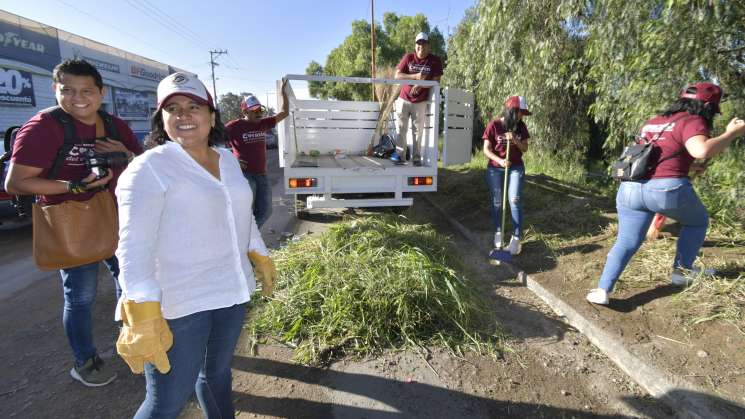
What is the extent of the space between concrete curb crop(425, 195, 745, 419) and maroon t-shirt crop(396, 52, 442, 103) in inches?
143

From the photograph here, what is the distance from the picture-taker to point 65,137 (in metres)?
2.27

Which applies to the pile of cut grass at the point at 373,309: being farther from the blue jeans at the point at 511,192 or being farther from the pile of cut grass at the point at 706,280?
the pile of cut grass at the point at 706,280

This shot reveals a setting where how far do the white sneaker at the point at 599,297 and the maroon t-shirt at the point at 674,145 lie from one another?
3.33ft

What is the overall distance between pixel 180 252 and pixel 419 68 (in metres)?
5.26

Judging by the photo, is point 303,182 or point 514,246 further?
point 303,182

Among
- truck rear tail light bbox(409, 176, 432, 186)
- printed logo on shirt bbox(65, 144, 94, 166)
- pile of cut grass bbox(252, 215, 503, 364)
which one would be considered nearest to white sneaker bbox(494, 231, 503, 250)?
pile of cut grass bbox(252, 215, 503, 364)

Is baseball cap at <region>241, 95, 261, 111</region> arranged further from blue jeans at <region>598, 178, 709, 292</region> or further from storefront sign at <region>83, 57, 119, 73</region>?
storefront sign at <region>83, 57, 119, 73</region>

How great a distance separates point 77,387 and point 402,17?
27.6 meters

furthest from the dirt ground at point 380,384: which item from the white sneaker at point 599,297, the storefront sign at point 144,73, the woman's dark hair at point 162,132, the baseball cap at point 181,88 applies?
the storefront sign at point 144,73

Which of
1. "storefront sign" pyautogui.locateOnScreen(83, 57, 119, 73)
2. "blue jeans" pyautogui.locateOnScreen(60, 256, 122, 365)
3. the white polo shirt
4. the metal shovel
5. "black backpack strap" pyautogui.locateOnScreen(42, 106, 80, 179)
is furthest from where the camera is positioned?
"storefront sign" pyautogui.locateOnScreen(83, 57, 119, 73)

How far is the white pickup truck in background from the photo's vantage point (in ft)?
17.1

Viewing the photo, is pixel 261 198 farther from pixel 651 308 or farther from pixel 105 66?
pixel 105 66

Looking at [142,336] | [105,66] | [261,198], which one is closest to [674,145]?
[142,336]

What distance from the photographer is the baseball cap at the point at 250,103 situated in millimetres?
4762
